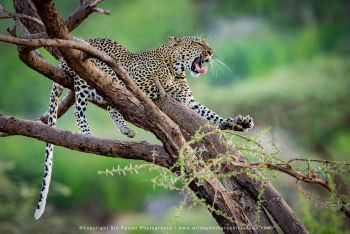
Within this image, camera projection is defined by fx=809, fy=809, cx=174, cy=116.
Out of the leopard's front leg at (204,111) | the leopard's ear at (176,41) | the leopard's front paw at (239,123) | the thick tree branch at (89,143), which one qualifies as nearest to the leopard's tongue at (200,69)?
the leopard's front leg at (204,111)

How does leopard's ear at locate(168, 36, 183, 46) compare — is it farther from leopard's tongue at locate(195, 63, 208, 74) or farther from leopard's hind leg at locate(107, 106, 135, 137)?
leopard's hind leg at locate(107, 106, 135, 137)

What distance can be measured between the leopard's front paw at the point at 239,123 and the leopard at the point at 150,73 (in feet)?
1.38

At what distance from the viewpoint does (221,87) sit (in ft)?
45.6

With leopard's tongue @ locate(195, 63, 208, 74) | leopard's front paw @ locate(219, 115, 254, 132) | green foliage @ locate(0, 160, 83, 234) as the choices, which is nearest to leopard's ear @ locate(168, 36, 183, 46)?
leopard's tongue @ locate(195, 63, 208, 74)

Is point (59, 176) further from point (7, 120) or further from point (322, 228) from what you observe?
point (7, 120)

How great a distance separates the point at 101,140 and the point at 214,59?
201 cm

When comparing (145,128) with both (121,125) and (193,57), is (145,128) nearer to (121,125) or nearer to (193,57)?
(121,125)

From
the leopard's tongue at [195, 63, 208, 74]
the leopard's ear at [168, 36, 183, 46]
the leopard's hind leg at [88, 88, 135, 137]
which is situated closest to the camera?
the leopard's hind leg at [88, 88, 135, 137]

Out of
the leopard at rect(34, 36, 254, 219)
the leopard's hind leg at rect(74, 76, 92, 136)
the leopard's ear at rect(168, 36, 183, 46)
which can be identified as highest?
the leopard's ear at rect(168, 36, 183, 46)

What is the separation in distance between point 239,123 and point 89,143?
1.00 m

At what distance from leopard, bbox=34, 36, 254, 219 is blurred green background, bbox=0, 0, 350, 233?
209 inches

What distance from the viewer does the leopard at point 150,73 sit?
5707 mm

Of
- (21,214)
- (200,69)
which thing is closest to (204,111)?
(200,69)

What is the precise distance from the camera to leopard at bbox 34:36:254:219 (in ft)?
18.7
